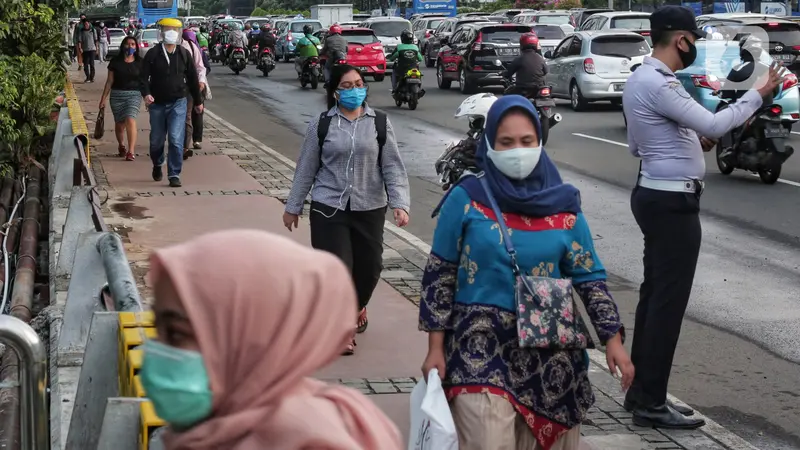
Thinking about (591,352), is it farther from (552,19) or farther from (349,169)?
(552,19)

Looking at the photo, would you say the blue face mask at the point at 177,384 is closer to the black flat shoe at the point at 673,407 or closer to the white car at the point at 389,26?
the black flat shoe at the point at 673,407

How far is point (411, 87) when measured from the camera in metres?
26.1

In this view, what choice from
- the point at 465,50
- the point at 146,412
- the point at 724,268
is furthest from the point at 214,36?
the point at 146,412

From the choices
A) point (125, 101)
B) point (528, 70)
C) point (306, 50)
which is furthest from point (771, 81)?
point (306, 50)

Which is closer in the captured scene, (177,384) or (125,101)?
(177,384)

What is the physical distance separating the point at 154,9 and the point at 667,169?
6039cm

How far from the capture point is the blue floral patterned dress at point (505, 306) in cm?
432

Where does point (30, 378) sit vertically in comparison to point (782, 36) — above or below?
above

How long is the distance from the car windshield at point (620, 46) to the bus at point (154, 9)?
41469 millimetres

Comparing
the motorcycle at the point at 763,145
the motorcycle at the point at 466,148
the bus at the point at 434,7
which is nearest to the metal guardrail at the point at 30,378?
the motorcycle at the point at 466,148

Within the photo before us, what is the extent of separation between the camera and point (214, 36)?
51594 mm

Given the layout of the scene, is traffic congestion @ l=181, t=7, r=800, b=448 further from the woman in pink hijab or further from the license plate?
the woman in pink hijab

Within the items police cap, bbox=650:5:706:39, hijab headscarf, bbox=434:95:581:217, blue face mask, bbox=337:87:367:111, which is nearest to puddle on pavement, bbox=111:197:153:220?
blue face mask, bbox=337:87:367:111

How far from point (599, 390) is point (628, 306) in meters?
2.25
